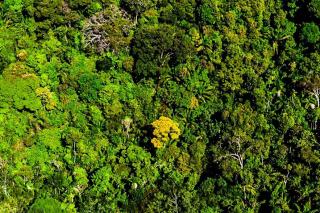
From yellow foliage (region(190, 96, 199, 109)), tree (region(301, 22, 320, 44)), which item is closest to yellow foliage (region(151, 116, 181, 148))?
yellow foliage (region(190, 96, 199, 109))

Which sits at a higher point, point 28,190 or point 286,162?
point 286,162

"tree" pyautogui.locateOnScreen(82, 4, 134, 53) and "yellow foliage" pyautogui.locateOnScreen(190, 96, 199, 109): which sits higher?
"tree" pyautogui.locateOnScreen(82, 4, 134, 53)

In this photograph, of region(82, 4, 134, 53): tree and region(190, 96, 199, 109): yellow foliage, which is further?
region(82, 4, 134, 53): tree

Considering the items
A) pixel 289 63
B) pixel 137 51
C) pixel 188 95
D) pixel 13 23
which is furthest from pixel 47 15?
pixel 289 63

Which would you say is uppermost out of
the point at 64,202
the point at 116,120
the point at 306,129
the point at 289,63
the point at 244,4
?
the point at 244,4

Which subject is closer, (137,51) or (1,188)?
(1,188)

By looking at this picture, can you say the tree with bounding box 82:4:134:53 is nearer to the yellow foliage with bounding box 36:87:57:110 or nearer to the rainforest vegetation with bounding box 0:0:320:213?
the rainforest vegetation with bounding box 0:0:320:213

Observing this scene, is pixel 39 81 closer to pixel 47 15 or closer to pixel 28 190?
pixel 47 15

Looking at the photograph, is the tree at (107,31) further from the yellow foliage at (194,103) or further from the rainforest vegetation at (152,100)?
the yellow foliage at (194,103)
